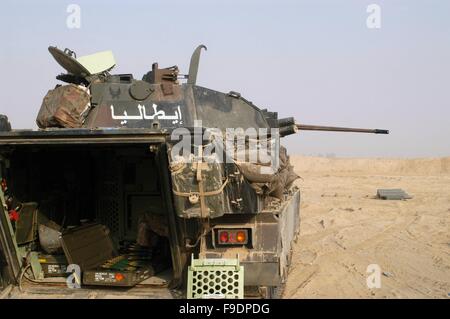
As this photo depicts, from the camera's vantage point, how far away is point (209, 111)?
615cm

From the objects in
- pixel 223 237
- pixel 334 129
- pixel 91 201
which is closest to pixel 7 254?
pixel 91 201

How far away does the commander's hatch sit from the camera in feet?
19.6

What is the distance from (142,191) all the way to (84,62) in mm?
1665

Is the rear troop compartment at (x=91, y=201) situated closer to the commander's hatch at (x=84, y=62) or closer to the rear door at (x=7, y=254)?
the rear door at (x=7, y=254)

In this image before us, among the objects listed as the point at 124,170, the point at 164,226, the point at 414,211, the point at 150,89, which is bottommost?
the point at 414,211

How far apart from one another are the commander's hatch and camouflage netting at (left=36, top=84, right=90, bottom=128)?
377mm

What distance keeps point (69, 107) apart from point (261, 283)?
109 inches

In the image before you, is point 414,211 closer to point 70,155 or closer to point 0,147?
point 70,155

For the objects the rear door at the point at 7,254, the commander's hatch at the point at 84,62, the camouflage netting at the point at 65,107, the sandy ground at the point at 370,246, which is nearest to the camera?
the rear door at the point at 7,254

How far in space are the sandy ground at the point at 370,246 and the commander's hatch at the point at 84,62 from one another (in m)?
3.43

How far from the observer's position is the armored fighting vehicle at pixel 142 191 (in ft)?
13.8

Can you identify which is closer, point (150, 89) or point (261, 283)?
point (261, 283)

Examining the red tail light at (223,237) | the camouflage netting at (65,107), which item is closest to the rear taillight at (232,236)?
the red tail light at (223,237)
